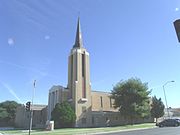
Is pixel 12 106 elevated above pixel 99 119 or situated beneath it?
elevated above

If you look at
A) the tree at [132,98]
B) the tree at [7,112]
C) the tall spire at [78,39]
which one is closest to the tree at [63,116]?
Result: the tree at [132,98]

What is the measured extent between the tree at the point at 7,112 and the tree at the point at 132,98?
5208 centimetres

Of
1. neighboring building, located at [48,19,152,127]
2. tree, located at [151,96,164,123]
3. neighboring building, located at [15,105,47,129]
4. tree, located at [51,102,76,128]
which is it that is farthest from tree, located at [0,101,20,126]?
tree, located at [151,96,164,123]

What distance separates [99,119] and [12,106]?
5116cm

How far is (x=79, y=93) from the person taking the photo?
5931 centimetres

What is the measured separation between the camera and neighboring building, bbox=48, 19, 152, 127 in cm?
5844

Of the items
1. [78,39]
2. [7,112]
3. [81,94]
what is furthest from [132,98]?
[7,112]

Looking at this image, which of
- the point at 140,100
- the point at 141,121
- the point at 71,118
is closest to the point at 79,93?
the point at 71,118

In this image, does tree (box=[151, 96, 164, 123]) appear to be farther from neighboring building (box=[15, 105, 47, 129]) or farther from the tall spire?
neighboring building (box=[15, 105, 47, 129])

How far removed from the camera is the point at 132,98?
5741 cm

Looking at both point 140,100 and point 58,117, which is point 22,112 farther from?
point 140,100

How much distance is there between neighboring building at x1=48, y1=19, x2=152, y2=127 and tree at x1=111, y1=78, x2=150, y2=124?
22.4 feet

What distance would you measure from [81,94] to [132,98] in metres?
13.0

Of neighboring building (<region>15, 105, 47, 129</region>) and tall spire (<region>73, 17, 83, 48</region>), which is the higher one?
tall spire (<region>73, 17, 83, 48</region>)
